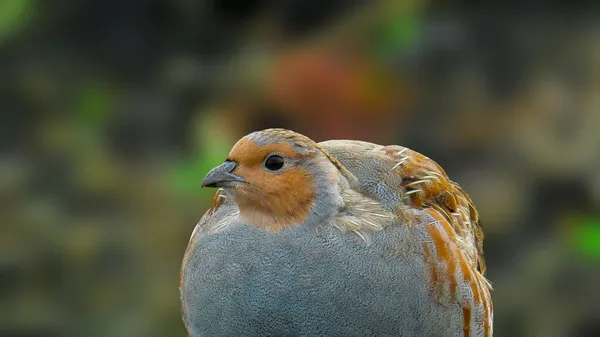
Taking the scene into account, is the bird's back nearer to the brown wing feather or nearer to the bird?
the bird

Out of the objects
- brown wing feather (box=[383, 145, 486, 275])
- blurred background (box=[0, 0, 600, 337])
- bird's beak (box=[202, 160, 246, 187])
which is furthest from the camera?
blurred background (box=[0, 0, 600, 337])

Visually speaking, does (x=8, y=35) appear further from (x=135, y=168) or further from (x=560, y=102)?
(x=560, y=102)

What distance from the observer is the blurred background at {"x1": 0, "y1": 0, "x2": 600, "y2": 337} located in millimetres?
3453

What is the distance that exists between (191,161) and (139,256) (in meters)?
0.43

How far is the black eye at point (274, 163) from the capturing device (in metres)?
1.42

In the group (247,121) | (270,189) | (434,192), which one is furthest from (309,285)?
(247,121)

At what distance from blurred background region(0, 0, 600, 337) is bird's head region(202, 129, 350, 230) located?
1742mm

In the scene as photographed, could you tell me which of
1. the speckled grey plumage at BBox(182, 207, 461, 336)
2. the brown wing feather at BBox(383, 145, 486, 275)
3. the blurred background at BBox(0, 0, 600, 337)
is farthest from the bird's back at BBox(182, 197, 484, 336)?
the blurred background at BBox(0, 0, 600, 337)

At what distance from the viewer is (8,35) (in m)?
3.61

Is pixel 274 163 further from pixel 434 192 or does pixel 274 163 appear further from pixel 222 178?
pixel 434 192

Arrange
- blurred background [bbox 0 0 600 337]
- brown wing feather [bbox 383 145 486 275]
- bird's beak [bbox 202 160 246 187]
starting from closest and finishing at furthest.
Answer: bird's beak [bbox 202 160 246 187], brown wing feather [bbox 383 145 486 275], blurred background [bbox 0 0 600 337]

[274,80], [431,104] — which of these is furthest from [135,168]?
[431,104]

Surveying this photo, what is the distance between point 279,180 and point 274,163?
3 cm

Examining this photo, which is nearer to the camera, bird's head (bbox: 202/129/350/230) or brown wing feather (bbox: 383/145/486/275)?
bird's head (bbox: 202/129/350/230)
